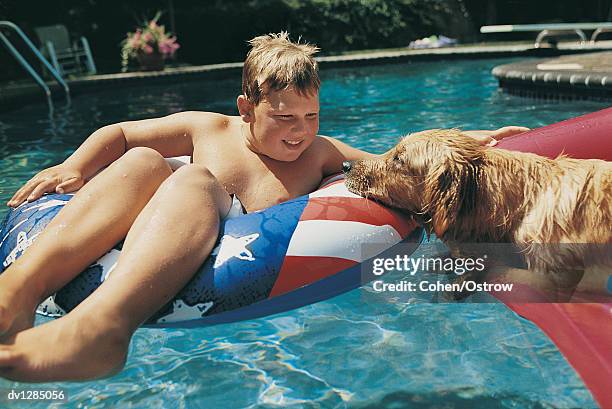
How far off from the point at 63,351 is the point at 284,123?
1.70 m

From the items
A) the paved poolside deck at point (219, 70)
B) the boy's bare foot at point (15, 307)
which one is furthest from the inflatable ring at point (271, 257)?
the paved poolside deck at point (219, 70)

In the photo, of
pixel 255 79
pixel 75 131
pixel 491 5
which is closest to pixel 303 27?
pixel 491 5

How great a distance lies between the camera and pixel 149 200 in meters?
3.39

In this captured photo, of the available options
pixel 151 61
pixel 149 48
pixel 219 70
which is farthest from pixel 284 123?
pixel 151 61

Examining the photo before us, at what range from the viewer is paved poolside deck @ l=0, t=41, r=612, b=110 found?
50.2ft

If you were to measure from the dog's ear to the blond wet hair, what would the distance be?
32.5 inches

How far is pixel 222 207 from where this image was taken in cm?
354

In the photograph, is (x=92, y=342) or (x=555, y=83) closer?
(x=92, y=342)

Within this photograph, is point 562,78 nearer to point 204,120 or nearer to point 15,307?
point 204,120

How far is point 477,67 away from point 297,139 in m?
14.5

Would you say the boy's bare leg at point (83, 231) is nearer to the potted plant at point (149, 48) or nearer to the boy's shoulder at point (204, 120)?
the boy's shoulder at point (204, 120)

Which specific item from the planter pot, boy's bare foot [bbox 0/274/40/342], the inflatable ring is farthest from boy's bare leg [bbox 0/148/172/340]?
the planter pot

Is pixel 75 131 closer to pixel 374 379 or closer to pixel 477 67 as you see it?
pixel 374 379

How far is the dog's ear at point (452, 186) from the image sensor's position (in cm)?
335
